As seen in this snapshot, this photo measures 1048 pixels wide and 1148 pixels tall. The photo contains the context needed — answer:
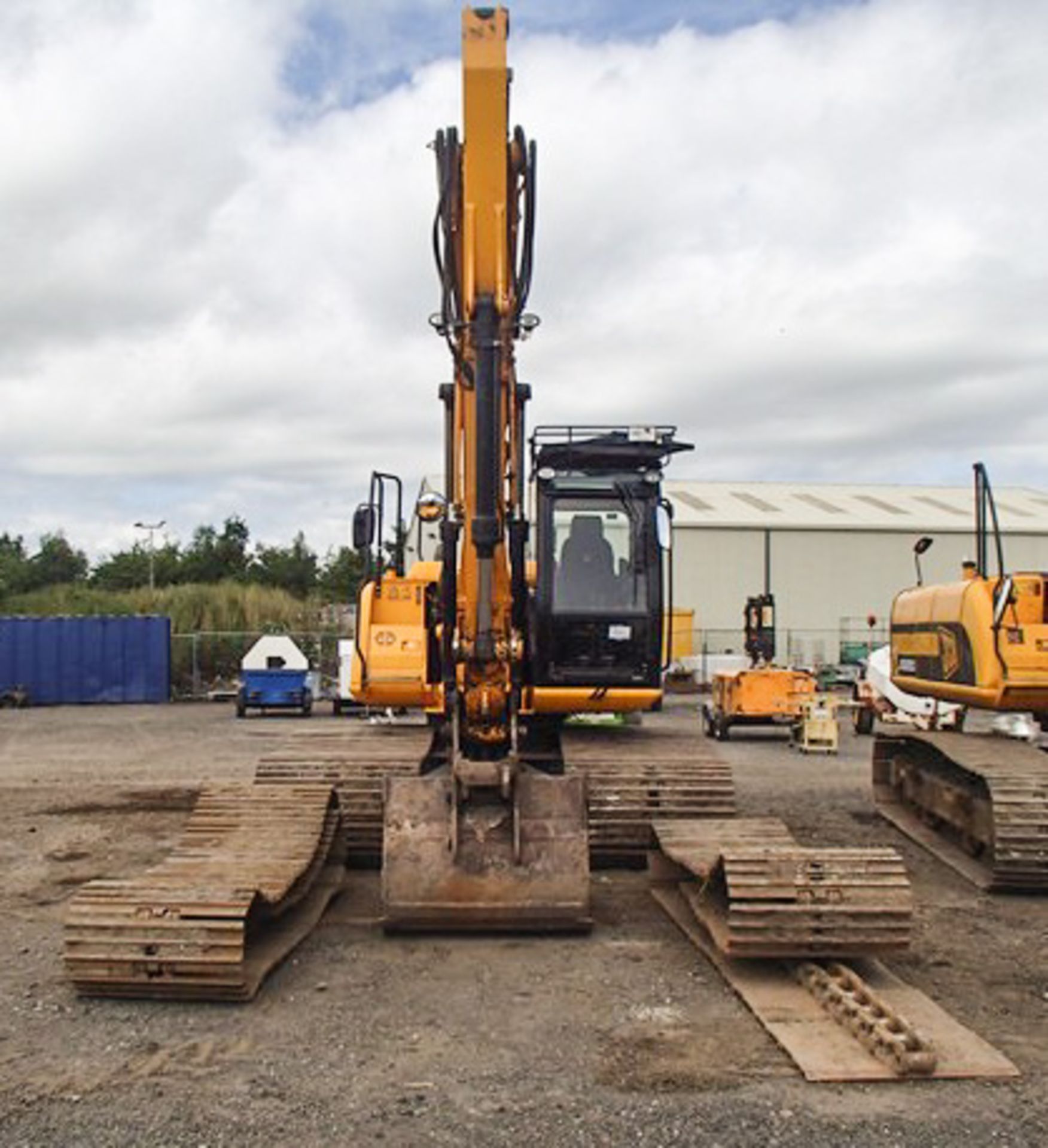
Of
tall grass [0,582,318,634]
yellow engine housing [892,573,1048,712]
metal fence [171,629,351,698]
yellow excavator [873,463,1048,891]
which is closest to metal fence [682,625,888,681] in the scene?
metal fence [171,629,351,698]

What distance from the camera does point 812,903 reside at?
252 inches

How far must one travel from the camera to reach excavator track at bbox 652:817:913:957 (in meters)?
6.38

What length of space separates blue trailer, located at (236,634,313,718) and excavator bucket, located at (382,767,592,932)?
17866 mm

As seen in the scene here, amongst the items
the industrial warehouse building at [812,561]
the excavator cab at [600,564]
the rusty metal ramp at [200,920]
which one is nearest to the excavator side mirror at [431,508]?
the excavator cab at [600,564]

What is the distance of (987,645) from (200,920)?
641cm

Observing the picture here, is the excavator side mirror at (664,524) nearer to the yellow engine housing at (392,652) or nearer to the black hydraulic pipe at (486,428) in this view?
the yellow engine housing at (392,652)

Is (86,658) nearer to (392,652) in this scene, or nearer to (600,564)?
(392,652)

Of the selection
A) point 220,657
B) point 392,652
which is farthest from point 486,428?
point 220,657

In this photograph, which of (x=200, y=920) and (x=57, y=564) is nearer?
(x=200, y=920)

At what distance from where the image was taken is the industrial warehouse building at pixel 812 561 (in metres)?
38.2

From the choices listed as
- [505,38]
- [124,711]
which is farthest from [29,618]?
[505,38]

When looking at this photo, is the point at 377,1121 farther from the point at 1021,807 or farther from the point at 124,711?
the point at 124,711

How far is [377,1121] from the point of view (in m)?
4.72

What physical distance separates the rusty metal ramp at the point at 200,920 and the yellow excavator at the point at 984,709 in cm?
482
